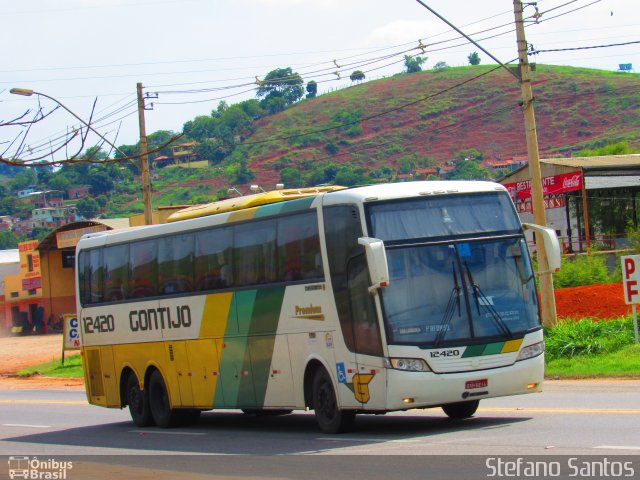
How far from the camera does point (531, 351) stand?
551 inches

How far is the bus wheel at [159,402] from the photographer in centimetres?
1920

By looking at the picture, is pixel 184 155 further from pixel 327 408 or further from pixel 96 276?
pixel 327 408

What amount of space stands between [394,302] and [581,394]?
18.3 feet

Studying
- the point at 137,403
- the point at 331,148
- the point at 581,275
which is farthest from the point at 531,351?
the point at 331,148

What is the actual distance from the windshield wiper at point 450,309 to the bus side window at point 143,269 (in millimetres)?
6941

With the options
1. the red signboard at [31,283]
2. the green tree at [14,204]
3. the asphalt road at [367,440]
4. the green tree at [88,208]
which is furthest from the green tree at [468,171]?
the asphalt road at [367,440]

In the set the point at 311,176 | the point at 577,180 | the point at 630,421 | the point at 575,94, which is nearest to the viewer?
the point at 630,421

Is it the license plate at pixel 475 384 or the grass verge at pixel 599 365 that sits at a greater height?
the license plate at pixel 475 384

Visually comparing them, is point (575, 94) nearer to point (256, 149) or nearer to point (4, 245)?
point (256, 149)

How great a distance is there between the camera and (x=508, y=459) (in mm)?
10469

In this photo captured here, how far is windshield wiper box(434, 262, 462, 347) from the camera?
44.1 ft

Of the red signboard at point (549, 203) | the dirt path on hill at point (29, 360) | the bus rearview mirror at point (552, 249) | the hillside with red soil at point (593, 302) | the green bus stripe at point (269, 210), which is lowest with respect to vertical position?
the dirt path on hill at point (29, 360)

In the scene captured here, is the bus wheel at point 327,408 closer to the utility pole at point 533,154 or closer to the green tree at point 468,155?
the utility pole at point 533,154

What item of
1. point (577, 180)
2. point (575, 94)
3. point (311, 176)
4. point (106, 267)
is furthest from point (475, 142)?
point (106, 267)
